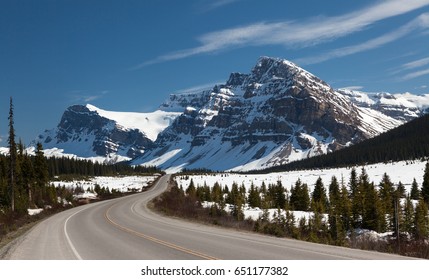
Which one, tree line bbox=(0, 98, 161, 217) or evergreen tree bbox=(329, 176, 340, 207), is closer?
evergreen tree bbox=(329, 176, 340, 207)

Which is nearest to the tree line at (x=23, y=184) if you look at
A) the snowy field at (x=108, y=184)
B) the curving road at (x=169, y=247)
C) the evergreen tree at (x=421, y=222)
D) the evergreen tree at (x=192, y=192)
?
the snowy field at (x=108, y=184)

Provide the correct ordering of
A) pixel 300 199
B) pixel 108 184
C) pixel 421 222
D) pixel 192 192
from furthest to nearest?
1. pixel 108 184
2. pixel 192 192
3. pixel 300 199
4. pixel 421 222

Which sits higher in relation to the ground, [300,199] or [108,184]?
[108,184]

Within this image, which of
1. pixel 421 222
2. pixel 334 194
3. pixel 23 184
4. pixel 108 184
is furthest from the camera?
pixel 108 184

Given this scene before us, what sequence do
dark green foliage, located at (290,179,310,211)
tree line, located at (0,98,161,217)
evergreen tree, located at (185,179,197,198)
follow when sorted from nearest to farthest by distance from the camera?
dark green foliage, located at (290,179,310,211) < tree line, located at (0,98,161,217) < evergreen tree, located at (185,179,197,198)

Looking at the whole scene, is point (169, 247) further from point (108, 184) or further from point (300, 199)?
point (108, 184)

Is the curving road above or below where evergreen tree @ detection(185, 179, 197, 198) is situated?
above

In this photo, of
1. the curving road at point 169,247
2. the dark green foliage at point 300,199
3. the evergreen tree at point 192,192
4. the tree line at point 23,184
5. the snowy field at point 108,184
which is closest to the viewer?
the curving road at point 169,247

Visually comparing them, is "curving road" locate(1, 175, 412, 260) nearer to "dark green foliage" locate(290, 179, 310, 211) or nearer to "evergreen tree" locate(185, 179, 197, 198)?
"dark green foliage" locate(290, 179, 310, 211)

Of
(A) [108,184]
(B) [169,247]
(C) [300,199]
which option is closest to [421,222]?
(C) [300,199]

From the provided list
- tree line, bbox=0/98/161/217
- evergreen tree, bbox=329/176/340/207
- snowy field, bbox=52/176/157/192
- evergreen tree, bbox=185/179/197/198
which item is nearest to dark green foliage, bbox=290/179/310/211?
evergreen tree, bbox=329/176/340/207

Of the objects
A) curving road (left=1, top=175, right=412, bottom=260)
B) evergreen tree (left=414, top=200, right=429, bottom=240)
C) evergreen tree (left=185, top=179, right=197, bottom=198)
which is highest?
curving road (left=1, top=175, right=412, bottom=260)

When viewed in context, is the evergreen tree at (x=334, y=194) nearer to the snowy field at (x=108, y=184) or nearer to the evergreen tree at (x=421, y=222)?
the evergreen tree at (x=421, y=222)

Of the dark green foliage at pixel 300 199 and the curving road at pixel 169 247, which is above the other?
the curving road at pixel 169 247
